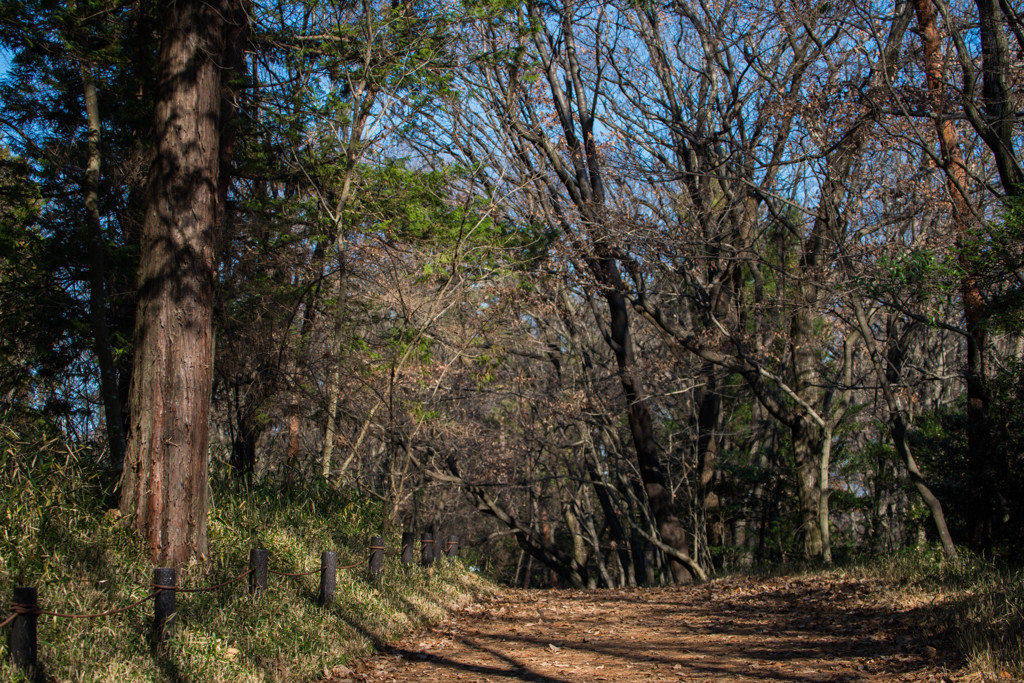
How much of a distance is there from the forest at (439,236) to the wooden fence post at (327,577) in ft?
3.59

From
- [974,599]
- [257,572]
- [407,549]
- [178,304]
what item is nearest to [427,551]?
[407,549]

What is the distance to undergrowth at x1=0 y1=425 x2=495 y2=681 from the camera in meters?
4.92

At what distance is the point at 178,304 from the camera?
7027 millimetres

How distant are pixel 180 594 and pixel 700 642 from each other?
465 centimetres

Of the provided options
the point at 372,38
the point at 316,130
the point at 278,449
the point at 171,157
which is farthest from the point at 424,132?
the point at 171,157

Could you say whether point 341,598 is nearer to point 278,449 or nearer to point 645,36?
point 278,449

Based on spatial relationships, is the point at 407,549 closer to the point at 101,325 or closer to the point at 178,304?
the point at 178,304

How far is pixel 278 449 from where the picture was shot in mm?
15586

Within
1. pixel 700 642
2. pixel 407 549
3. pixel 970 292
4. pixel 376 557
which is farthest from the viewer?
pixel 970 292

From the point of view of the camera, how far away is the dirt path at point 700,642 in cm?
587

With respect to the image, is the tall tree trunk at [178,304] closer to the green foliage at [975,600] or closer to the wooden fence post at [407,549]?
the wooden fence post at [407,549]

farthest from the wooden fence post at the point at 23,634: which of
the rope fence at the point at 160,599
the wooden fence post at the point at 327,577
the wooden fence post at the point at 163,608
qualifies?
the wooden fence post at the point at 327,577

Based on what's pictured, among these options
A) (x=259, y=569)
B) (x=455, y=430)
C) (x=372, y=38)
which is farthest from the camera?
(x=455, y=430)

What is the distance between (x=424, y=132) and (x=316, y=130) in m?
4.71
